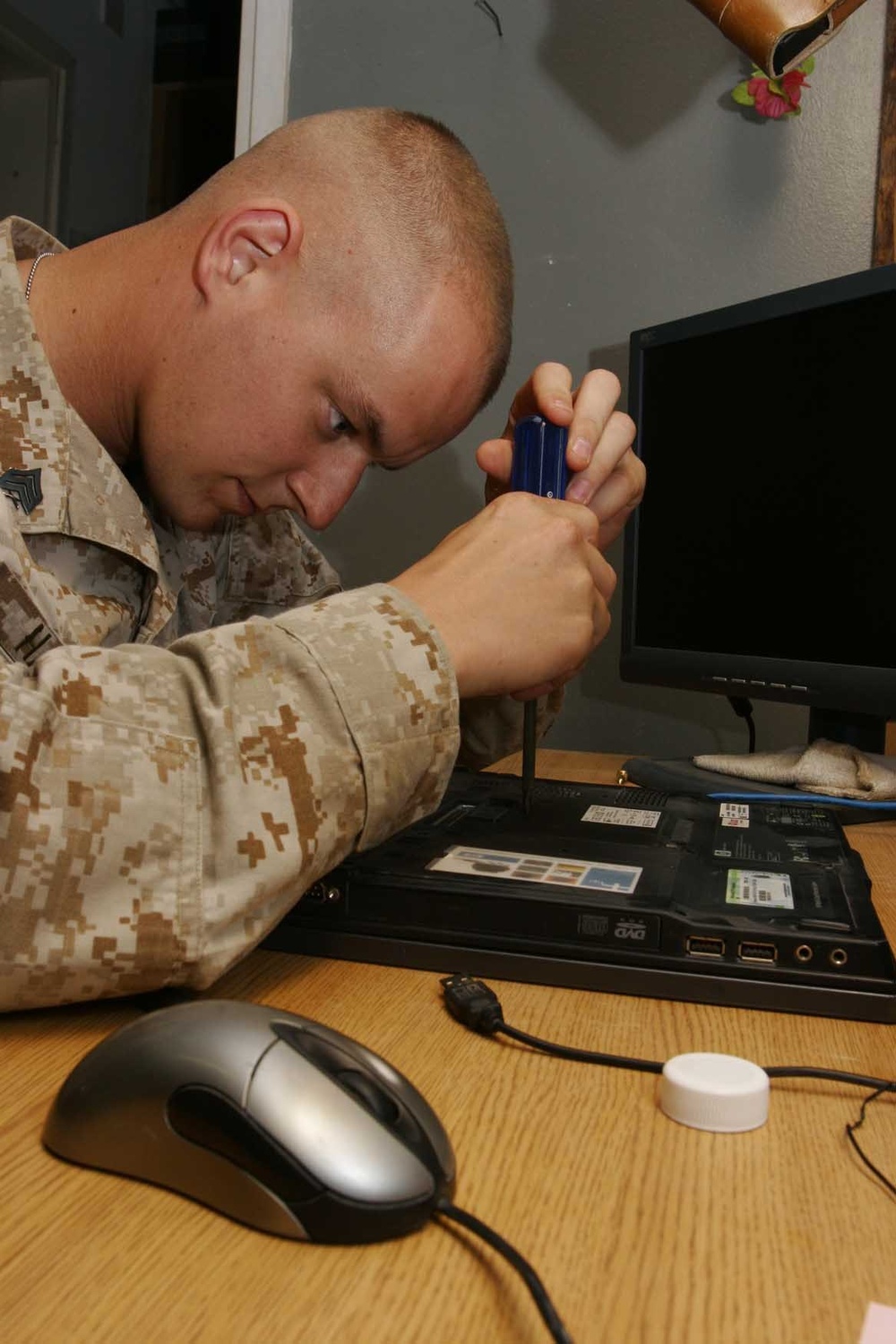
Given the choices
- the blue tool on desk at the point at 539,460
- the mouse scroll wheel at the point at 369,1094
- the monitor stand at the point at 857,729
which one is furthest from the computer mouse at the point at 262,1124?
the monitor stand at the point at 857,729

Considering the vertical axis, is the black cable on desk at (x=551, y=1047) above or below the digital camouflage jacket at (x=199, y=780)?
below

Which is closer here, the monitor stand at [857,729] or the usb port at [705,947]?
the usb port at [705,947]

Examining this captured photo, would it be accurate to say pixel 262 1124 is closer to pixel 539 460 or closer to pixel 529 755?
pixel 529 755

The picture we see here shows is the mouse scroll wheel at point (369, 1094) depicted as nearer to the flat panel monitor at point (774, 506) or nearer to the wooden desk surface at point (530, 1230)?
the wooden desk surface at point (530, 1230)

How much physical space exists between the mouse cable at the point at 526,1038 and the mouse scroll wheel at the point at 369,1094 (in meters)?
0.12

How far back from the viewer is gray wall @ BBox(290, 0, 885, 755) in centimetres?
130

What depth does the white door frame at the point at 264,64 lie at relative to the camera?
4.97 feet

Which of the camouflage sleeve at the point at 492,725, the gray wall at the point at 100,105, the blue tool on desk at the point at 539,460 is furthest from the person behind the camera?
the gray wall at the point at 100,105

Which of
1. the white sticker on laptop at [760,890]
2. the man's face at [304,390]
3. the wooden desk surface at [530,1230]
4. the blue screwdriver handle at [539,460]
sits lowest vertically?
the wooden desk surface at [530,1230]

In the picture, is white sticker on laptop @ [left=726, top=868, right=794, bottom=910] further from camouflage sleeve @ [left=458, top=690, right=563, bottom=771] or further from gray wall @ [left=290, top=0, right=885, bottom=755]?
gray wall @ [left=290, top=0, right=885, bottom=755]

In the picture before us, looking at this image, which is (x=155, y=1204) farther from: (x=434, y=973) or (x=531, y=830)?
(x=531, y=830)

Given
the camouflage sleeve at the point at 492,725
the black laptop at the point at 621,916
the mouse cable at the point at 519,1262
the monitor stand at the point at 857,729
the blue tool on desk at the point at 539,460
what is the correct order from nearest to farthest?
the mouse cable at the point at 519,1262 → the black laptop at the point at 621,916 → the blue tool on desk at the point at 539,460 → the camouflage sleeve at the point at 492,725 → the monitor stand at the point at 857,729

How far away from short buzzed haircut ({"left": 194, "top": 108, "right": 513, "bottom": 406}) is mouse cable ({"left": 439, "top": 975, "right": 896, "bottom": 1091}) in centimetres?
62

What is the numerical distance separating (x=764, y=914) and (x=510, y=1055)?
0.15 meters
